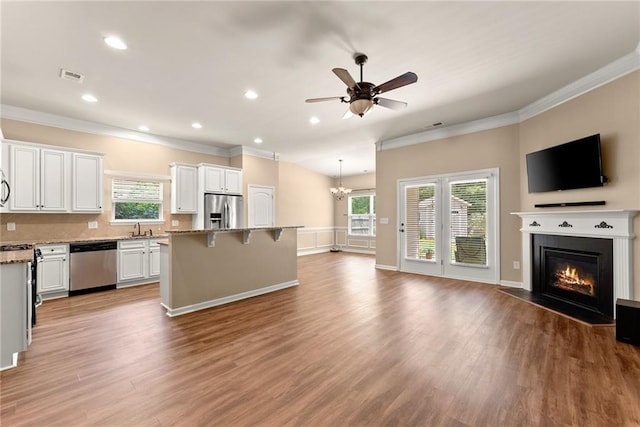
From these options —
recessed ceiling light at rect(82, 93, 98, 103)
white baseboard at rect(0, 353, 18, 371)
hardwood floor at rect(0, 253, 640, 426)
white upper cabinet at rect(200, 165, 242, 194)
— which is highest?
recessed ceiling light at rect(82, 93, 98, 103)

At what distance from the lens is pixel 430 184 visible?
5891 millimetres

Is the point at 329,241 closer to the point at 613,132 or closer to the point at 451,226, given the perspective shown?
the point at 451,226

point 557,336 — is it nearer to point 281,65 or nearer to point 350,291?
point 350,291

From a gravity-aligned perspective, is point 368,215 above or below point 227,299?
above

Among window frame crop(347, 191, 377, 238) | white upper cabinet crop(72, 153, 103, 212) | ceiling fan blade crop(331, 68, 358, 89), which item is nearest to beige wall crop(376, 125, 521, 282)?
window frame crop(347, 191, 377, 238)

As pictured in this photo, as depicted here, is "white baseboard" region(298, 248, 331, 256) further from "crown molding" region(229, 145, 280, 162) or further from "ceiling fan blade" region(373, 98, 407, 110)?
"ceiling fan blade" region(373, 98, 407, 110)

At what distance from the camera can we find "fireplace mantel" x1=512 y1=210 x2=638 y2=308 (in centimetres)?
317

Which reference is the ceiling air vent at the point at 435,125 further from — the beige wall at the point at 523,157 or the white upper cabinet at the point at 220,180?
the white upper cabinet at the point at 220,180

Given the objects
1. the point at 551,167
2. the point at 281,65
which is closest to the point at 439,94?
the point at 551,167

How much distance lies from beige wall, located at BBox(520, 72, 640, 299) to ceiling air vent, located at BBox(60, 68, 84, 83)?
21.8 ft

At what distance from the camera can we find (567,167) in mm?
3826

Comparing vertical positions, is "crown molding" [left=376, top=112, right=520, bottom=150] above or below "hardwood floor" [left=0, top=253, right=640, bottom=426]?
above

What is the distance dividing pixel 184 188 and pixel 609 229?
7216 millimetres

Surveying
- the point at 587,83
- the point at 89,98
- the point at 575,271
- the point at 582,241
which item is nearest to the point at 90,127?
the point at 89,98
